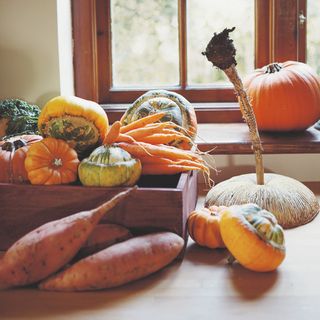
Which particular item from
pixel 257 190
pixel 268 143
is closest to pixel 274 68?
pixel 268 143

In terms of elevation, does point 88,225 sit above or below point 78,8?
below

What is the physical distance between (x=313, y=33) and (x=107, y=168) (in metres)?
1.00

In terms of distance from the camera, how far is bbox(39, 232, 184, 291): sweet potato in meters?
1.00

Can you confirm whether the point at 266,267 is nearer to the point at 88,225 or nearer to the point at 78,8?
the point at 88,225

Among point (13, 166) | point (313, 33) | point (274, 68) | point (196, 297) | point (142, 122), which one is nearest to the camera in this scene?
point (196, 297)

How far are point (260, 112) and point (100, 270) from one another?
0.82 meters

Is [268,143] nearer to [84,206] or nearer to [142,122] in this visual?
[142,122]

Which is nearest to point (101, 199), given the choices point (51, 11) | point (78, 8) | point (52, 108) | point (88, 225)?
point (88, 225)

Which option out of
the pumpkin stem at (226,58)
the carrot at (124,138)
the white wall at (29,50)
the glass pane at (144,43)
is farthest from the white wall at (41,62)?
the carrot at (124,138)

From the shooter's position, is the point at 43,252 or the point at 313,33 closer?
the point at 43,252

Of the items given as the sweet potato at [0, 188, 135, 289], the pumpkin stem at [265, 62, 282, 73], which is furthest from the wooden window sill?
the sweet potato at [0, 188, 135, 289]

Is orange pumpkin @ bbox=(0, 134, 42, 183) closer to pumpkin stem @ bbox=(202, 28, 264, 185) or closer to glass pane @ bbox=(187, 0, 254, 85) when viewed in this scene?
pumpkin stem @ bbox=(202, 28, 264, 185)

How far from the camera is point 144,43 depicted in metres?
1.92

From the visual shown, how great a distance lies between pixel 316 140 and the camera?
1634 millimetres
